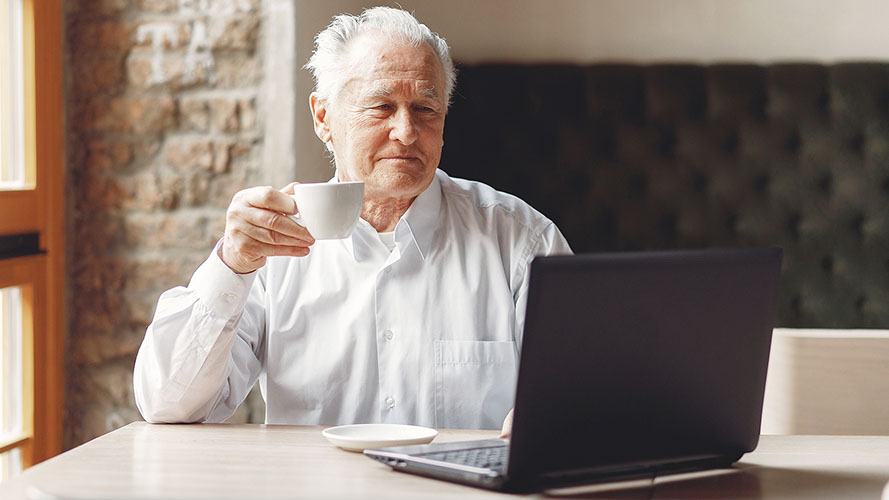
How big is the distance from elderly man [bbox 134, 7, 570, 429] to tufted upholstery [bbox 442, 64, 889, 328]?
4.37ft

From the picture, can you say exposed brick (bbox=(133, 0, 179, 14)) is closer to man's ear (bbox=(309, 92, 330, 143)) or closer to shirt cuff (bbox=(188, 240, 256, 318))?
man's ear (bbox=(309, 92, 330, 143))

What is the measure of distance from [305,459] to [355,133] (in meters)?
0.76

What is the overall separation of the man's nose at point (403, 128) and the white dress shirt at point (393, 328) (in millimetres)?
144

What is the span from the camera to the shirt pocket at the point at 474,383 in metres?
1.70

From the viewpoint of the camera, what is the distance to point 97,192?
2617mm

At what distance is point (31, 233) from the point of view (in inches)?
97.3

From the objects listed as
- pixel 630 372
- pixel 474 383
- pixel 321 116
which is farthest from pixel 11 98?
pixel 630 372

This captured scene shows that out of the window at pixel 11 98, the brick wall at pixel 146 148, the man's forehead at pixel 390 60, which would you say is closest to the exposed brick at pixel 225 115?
the brick wall at pixel 146 148

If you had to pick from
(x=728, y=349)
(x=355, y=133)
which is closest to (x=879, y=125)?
(x=355, y=133)

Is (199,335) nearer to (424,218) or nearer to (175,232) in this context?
(424,218)

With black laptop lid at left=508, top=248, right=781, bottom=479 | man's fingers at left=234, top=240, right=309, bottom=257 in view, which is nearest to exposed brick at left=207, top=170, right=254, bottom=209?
man's fingers at left=234, top=240, right=309, bottom=257

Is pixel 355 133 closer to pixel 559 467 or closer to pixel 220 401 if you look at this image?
pixel 220 401

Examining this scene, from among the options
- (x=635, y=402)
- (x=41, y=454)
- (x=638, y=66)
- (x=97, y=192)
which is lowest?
(x=41, y=454)

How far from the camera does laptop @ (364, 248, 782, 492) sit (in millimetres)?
947
